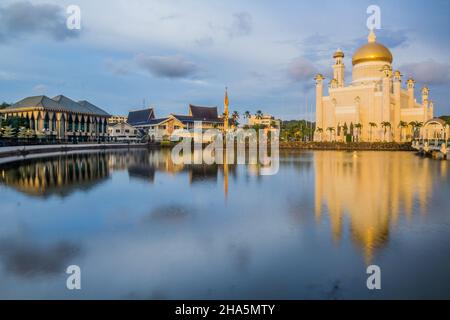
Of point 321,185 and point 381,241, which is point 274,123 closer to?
point 321,185

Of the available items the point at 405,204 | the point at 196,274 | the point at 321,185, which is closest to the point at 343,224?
the point at 405,204

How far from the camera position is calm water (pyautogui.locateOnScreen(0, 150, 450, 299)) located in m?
4.81

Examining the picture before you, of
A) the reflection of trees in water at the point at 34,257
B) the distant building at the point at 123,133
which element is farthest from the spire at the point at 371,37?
the reflection of trees in water at the point at 34,257

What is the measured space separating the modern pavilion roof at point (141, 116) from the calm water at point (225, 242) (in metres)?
57.8

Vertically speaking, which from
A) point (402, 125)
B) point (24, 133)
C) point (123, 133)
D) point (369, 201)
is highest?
point (402, 125)

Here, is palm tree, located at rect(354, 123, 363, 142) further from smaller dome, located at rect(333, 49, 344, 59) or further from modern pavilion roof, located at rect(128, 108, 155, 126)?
modern pavilion roof, located at rect(128, 108, 155, 126)

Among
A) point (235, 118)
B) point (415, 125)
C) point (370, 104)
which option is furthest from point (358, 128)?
point (235, 118)

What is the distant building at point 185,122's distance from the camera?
208 feet

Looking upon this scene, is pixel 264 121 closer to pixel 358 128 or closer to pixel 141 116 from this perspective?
pixel 141 116

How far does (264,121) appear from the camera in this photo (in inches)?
3794

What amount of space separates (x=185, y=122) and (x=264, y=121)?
116 ft

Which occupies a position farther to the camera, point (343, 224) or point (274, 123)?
point (274, 123)

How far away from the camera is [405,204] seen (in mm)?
10055
